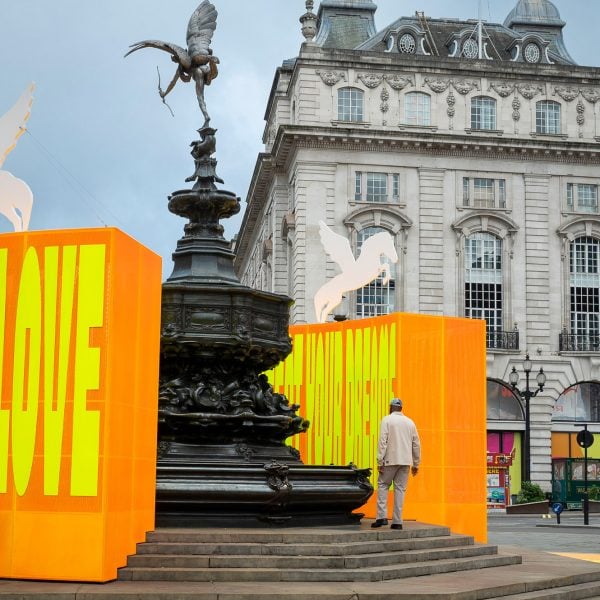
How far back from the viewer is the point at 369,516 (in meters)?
17.5

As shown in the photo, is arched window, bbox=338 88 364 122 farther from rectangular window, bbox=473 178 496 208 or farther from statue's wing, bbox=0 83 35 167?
statue's wing, bbox=0 83 35 167

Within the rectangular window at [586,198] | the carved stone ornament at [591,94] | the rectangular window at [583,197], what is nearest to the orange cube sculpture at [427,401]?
the rectangular window at [583,197]

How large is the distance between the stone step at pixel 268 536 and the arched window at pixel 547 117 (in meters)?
45.8

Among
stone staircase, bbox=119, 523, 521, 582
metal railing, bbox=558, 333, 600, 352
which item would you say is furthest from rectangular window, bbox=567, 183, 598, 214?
stone staircase, bbox=119, 523, 521, 582

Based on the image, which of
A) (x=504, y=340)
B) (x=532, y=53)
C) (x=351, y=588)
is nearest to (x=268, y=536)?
(x=351, y=588)

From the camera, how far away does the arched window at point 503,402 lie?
54625 mm

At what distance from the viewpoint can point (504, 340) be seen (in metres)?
55.0

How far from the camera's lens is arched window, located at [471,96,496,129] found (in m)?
56.0

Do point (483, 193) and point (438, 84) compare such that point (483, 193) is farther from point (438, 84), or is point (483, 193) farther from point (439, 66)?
point (439, 66)

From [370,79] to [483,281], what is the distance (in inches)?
428

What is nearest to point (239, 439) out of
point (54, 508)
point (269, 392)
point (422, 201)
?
point (269, 392)

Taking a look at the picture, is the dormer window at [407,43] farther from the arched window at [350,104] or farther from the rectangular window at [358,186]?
the rectangular window at [358,186]

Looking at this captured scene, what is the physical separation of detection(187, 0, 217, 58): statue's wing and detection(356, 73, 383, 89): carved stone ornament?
3989 cm

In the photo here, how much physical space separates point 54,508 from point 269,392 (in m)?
4.30
